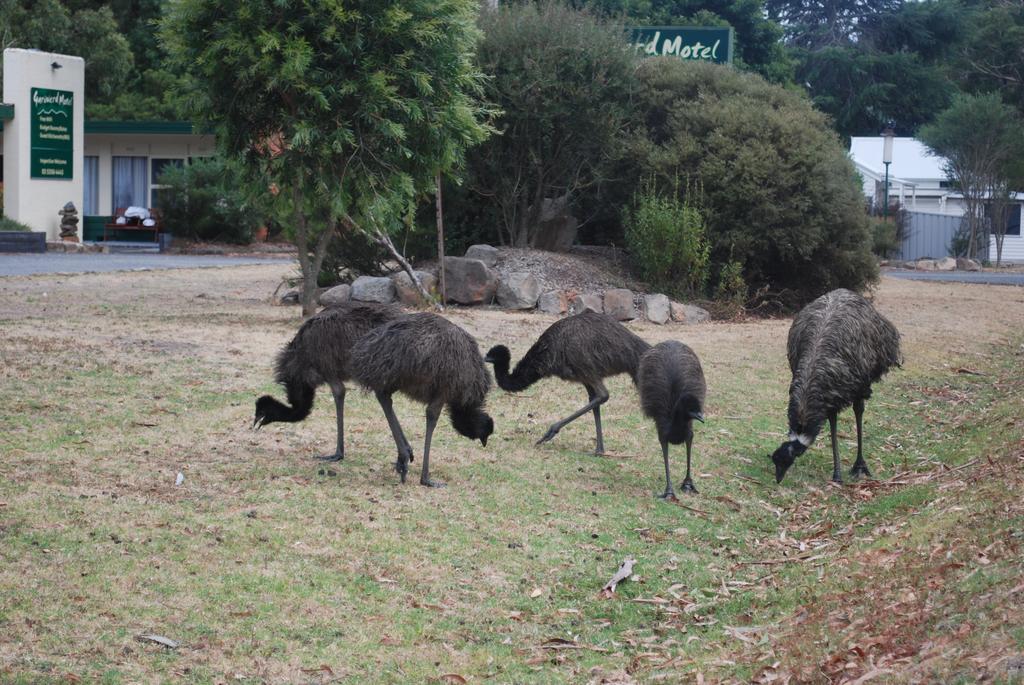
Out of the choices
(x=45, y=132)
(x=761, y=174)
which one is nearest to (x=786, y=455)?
(x=761, y=174)

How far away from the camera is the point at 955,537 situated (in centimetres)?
716

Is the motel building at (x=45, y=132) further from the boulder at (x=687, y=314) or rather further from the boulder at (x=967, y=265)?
the boulder at (x=967, y=265)

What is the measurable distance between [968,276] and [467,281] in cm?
2141

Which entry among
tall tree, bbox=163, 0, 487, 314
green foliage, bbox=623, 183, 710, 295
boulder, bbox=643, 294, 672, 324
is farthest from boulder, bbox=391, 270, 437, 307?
green foliage, bbox=623, 183, 710, 295

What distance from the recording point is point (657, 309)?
19656 millimetres

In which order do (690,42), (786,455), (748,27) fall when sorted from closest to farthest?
(786,455) → (690,42) → (748,27)

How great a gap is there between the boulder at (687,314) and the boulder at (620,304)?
697mm

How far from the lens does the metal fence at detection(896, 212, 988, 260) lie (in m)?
46.7

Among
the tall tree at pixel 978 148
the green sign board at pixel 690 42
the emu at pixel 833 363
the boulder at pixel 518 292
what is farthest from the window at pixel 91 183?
the emu at pixel 833 363

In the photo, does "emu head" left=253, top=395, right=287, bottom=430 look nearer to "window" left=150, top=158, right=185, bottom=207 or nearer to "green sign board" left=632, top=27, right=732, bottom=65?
"green sign board" left=632, top=27, right=732, bottom=65

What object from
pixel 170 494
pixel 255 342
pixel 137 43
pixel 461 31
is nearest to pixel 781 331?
pixel 461 31

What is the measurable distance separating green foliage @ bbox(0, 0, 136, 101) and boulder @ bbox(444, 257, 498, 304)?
25962 millimetres

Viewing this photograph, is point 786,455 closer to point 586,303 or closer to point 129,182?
point 586,303

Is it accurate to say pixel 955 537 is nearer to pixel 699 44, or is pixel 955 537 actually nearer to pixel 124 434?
pixel 124 434
